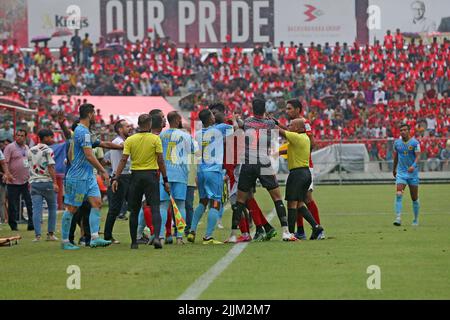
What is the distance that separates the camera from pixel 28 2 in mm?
51375

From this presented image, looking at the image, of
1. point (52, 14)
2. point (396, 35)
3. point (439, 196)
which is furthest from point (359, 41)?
point (439, 196)

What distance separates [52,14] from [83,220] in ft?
124

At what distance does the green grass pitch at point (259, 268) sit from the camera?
9508 millimetres

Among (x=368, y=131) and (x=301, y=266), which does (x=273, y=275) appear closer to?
(x=301, y=266)

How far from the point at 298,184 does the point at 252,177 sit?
0.71 m

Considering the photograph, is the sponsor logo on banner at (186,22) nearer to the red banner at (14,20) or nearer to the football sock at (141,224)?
the red banner at (14,20)

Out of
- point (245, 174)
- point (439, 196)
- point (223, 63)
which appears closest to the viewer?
point (245, 174)

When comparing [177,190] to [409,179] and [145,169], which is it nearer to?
[145,169]

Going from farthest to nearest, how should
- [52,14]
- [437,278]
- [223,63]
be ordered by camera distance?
[52,14], [223,63], [437,278]

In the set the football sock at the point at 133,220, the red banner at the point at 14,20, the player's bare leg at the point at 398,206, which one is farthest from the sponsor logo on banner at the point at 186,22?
the football sock at the point at 133,220

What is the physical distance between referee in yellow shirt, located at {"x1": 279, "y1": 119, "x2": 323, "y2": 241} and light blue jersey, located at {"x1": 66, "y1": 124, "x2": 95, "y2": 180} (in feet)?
9.42

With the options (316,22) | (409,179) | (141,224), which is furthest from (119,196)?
(316,22)

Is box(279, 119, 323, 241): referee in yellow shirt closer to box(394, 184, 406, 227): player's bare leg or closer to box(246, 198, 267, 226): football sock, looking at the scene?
box(246, 198, 267, 226): football sock

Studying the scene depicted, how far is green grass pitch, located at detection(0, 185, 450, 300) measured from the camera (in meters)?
9.51
